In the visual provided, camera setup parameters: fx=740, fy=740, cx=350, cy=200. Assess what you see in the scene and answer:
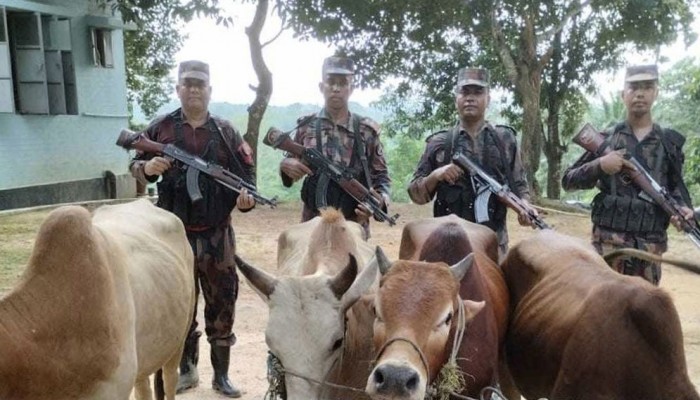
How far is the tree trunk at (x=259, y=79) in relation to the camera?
17.2 m

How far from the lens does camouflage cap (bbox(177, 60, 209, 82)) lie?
5.58 m

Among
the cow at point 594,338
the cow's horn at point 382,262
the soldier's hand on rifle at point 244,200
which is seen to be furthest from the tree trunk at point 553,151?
the cow's horn at point 382,262

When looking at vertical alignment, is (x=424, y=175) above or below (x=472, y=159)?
below

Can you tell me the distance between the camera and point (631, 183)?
5500mm

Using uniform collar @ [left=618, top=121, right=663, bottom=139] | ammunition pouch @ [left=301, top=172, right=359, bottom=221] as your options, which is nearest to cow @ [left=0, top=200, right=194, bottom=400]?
ammunition pouch @ [left=301, top=172, right=359, bottom=221]

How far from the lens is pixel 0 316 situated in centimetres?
320

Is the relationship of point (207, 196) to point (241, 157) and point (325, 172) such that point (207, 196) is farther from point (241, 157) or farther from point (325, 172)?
point (325, 172)

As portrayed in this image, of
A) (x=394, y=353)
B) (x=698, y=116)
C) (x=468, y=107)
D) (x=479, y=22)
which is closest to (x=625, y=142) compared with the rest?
(x=468, y=107)

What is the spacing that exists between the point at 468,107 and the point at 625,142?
1225 millimetres

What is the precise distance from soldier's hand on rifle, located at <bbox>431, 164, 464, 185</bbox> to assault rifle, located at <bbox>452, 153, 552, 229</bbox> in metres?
0.05

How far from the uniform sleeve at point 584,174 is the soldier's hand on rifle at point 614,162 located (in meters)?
0.08

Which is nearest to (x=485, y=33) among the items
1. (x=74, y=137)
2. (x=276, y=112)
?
(x=74, y=137)

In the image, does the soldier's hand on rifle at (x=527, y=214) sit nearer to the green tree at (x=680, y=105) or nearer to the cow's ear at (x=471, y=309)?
the cow's ear at (x=471, y=309)

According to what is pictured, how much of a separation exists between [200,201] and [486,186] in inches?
85.7
